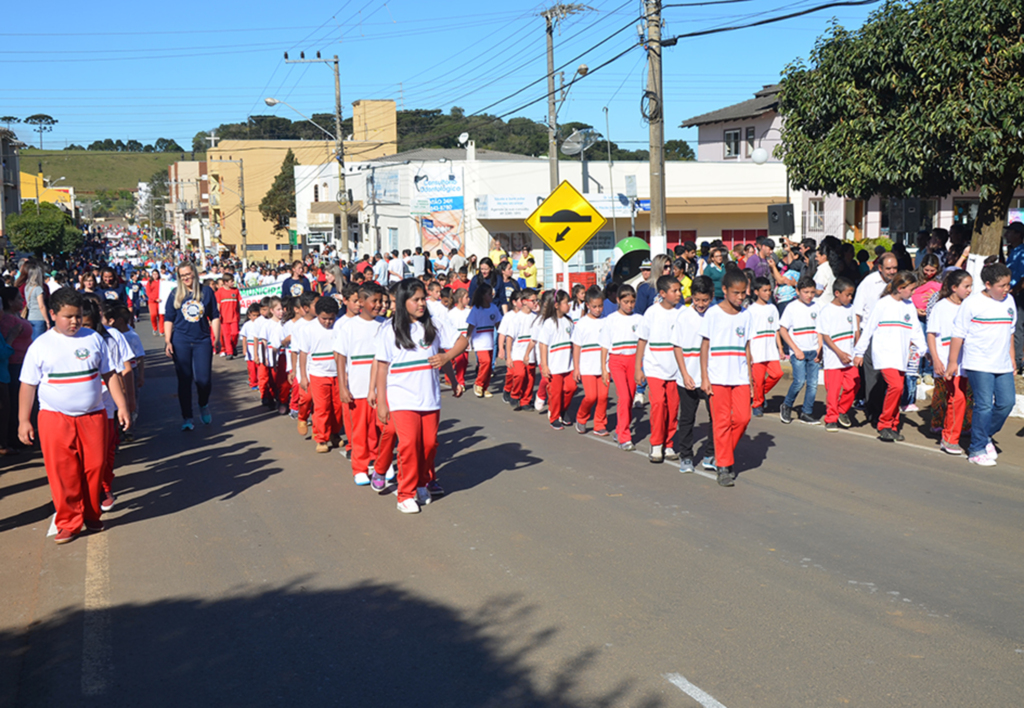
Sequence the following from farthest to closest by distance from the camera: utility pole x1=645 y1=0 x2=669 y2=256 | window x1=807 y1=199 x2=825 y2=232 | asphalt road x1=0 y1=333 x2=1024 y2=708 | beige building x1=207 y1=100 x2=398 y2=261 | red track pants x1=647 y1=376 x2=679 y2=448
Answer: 1. beige building x1=207 y1=100 x2=398 y2=261
2. window x1=807 y1=199 x2=825 y2=232
3. utility pole x1=645 y1=0 x2=669 y2=256
4. red track pants x1=647 y1=376 x2=679 y2=448
5. asphalt road x1=0 y1=333 x2=1024 y2=708

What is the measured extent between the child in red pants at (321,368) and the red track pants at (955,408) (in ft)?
20.7

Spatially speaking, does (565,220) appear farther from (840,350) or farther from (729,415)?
(729,415)

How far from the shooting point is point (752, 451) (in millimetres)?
9875

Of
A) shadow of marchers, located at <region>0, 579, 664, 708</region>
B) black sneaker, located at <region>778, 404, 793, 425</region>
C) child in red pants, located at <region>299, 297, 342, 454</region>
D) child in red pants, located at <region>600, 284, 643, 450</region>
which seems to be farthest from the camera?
black sneaker, located at <region>778, 404, 793, 425</region>

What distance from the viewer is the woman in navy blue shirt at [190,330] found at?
11.4 m

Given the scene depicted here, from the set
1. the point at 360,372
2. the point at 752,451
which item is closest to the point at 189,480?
the point at 360,372

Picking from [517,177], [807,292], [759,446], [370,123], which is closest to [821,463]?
[759,446]

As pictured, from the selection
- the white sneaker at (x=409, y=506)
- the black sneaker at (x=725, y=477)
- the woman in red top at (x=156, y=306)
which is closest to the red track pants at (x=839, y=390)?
the black sneaker at (x=725, y=477)

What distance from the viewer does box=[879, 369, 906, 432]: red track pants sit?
1016cm

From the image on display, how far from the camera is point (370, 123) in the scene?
66375 millimetres

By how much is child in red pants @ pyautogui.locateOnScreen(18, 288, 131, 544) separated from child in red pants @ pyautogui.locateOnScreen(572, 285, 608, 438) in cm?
535

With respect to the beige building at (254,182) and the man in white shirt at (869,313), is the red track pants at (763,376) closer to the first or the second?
the man in white shirt at (869,313)

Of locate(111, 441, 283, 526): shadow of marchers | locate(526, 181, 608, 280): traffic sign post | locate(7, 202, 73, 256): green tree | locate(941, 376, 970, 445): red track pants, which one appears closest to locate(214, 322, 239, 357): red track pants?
locate(526, 181, 608, 280): traffic sign post

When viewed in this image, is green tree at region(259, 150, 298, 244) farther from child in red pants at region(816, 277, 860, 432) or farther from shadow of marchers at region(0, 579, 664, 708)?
shadow of marchers at region(0, 579, 664, 708)
